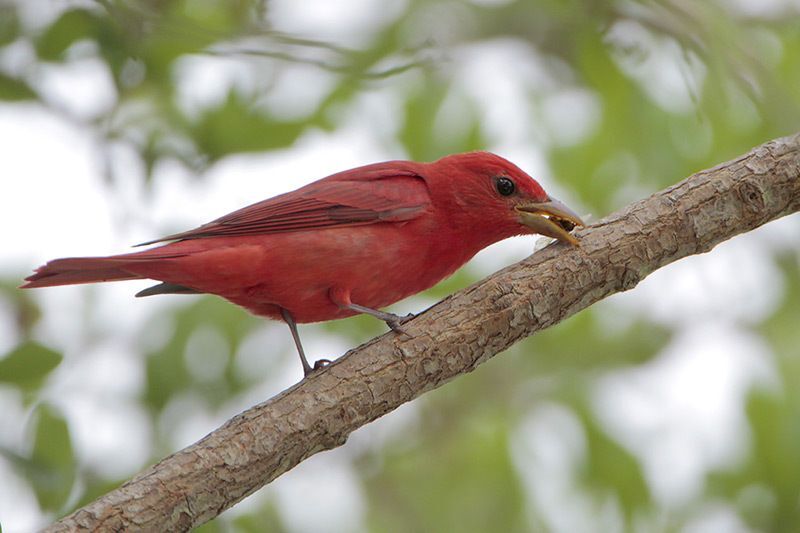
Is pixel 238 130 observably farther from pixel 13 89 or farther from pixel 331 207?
pixel 13 89

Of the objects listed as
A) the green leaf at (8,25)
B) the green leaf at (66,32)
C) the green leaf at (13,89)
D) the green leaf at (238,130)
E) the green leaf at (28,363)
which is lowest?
the green leaf at (28,363)

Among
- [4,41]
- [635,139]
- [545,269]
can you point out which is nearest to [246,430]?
[545,269]

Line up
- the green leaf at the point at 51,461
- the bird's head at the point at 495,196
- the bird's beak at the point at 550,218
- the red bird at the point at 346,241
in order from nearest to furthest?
the green leaf at the point at 51,461 < the bird's beak at the point at 550,218 < the red bird at the point at 346,241 < the bird's head at the point at 495,196

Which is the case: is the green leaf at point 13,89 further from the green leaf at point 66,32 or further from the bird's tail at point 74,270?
the bird's tail at point 74,270

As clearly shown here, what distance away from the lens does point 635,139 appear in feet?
18.6

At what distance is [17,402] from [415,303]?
7.60 feet

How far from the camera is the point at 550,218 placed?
14.8ft

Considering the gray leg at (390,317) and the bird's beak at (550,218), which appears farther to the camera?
the bird's beak at (550,218)

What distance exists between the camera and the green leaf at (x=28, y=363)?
3.94 metres

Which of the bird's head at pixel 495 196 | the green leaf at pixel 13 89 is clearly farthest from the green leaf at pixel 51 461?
the bird's head at pixel 495 196

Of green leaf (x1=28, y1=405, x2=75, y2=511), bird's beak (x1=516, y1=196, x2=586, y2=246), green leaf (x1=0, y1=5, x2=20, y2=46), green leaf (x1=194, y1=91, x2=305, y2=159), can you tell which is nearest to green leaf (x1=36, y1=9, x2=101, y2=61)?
green leaf (x1=0, y1=5, x2=20, y2=46)

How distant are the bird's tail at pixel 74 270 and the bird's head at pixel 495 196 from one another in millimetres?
1534


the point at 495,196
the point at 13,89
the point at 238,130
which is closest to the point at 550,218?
the point at 495,196

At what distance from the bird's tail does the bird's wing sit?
1.17 ft
